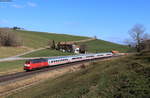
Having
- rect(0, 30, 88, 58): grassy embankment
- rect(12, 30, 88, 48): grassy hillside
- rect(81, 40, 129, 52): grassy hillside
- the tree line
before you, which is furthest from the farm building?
the tree line

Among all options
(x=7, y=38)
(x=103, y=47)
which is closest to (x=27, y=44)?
(x=7, y=38)

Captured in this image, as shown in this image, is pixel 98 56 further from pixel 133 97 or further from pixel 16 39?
pixel 133 97

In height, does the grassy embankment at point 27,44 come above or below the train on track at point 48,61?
above

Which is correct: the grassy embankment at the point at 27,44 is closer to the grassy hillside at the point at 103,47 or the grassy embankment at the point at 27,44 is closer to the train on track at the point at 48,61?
the grassy hillside at the point at 103,47

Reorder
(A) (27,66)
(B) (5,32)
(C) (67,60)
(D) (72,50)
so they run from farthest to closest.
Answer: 1. (D) (72,50)
2. (B) (5,32)
3. (C) (67,60)
4. (A) (27,66)

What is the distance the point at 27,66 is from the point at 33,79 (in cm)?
929

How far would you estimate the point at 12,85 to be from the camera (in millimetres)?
27094

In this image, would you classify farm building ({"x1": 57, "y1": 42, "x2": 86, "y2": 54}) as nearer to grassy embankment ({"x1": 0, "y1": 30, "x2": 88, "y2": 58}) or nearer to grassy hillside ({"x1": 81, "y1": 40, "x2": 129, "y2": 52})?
grassy hillside ({"x1": 81, "y1": 40, "x2": 129, "y2": 52})

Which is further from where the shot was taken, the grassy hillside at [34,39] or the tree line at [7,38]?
the grassy hillside at [34,39]

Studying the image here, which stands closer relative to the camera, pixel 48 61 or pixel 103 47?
pixel 48 61

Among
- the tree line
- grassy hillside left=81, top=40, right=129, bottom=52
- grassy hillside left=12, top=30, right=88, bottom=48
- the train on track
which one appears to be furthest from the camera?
grassy hillside left=81, top=40, right=129, bottom=52

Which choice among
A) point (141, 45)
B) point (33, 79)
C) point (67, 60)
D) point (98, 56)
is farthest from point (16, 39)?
point (33, 79)

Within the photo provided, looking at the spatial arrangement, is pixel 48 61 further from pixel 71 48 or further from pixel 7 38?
pixel 71 48

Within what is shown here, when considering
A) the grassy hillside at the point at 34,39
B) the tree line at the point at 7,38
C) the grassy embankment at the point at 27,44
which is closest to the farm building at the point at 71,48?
the grassy embankment at the point at 27,44
